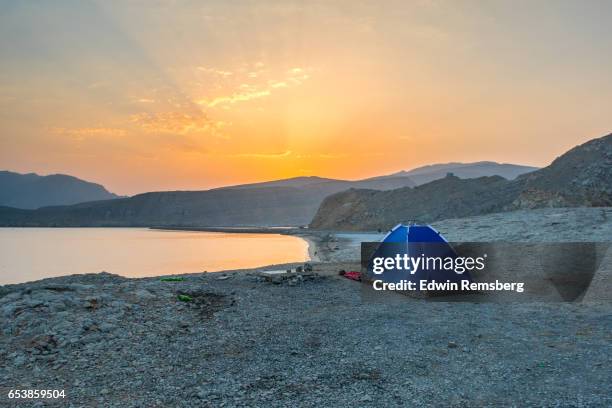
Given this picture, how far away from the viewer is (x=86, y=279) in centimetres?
1995

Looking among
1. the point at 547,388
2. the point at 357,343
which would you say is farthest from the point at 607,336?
the point at 357,343

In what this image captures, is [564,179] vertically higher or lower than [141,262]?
higher

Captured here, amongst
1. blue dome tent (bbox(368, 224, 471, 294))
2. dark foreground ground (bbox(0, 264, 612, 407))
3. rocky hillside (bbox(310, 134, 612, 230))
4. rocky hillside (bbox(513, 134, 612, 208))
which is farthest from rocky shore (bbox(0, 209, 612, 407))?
rocky hillside (bbox(310, 134, 612, 230))

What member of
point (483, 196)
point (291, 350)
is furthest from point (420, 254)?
point (483, 196)

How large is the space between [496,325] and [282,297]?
7115mm

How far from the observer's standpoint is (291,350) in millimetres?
10078

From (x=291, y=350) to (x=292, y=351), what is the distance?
3.5 inches

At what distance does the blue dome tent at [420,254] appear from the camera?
16.8 metres

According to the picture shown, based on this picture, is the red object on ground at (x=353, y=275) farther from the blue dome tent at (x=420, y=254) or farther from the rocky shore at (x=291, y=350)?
the rocky shore at (x=291, y=350)

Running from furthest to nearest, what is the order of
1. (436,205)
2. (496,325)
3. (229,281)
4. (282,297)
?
(436,205)
(229,281)
(282,297)
(496,325)

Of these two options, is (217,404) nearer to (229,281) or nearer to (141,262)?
(229,281)

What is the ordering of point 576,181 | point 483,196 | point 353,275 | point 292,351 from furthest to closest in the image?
1. point 483,196
2. point 576,181
3. point 353,275
4. point 292,351

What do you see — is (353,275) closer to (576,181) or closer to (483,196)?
(576,181)

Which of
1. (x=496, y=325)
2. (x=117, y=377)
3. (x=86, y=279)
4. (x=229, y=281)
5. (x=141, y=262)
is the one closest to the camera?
(x=117, y=377)
